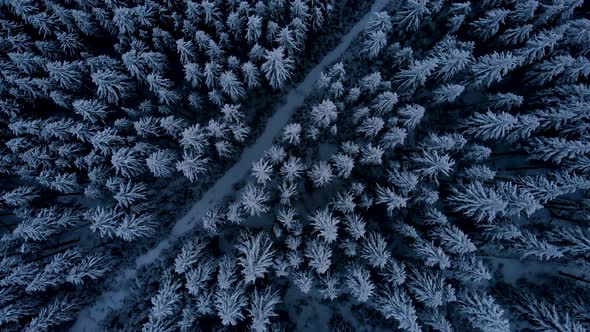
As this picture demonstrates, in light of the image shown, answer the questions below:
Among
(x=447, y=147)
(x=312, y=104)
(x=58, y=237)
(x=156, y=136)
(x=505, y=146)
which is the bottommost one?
(x=505, y=146)

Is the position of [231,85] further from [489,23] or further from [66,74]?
[489,23]

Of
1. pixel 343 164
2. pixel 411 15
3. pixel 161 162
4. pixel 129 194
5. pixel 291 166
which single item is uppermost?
pixel 411 15

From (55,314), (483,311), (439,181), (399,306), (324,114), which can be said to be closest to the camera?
(399,306)

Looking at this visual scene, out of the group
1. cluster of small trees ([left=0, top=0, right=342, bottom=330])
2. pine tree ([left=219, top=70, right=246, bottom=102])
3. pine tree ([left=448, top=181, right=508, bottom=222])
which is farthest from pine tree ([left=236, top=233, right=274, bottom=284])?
pine tree ([left=448, top=181, right=508, bottom=222])

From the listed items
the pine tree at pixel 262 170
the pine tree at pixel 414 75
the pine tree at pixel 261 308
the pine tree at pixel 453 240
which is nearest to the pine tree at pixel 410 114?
the pine tree at pixel 414 75

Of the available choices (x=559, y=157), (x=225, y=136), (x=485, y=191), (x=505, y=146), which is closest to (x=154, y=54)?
(x=225, y=136)

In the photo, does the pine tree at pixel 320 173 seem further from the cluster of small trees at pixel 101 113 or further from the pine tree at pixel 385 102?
the cluster of small trees at pixel 101 113

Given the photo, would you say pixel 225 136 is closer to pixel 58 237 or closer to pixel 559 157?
pixel 58 237

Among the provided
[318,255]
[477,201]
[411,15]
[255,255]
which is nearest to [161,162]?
[255,255]
